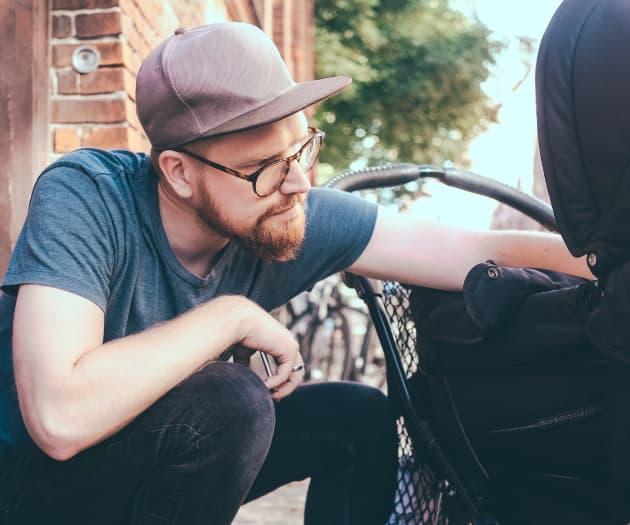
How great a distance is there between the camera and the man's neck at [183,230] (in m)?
2.09

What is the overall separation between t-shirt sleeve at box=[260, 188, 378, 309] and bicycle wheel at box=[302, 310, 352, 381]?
578 cm

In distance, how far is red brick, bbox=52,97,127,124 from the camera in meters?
3.62

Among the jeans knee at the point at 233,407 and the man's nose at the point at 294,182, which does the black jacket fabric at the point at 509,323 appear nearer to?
the jeans knee at the point at 233,407

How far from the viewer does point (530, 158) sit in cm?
532

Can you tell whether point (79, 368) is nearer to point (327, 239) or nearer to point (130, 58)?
point (327, 239)

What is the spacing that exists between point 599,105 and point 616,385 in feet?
1.44

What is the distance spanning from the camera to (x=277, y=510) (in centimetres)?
406

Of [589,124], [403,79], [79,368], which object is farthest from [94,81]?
[403,79]

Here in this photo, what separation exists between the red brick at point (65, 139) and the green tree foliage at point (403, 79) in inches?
456

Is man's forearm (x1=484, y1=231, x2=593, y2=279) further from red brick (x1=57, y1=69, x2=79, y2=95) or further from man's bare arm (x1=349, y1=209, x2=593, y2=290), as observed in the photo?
red brick (x1=57, y1=69, x2=79, y2=95)

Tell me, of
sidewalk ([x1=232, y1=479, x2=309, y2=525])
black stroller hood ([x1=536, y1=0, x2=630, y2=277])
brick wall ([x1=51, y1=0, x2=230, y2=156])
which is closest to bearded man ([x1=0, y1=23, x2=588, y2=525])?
black stroller hood ([x1=536, y1=0, x2=630, y2=277])

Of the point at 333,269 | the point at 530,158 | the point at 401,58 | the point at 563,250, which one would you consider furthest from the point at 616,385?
the point at 401,58

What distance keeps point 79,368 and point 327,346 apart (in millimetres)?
6639

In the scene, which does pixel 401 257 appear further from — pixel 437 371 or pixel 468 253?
pixel 437 371
